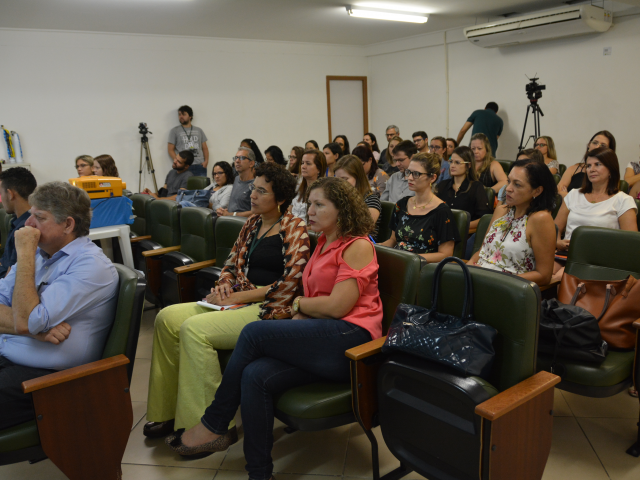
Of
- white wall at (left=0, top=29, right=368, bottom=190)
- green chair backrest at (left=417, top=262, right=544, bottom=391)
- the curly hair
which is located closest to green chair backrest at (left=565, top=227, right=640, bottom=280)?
green chair backrest at (left=417, top=262, right=544, bottom=391)

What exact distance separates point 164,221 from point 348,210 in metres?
2.26

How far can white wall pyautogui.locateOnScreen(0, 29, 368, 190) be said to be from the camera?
6.97 m

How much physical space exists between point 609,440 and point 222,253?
7.18 ft

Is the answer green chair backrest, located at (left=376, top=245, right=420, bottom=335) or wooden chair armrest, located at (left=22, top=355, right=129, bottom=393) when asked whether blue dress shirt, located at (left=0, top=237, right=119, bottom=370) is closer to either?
wooden chair armrest, located at (left=22, top=355, right=129, bottom=393)

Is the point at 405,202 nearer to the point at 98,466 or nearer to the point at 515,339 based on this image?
the point at 515,339

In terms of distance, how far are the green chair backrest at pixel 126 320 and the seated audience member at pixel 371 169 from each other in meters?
3.02

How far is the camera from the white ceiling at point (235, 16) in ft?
19.0

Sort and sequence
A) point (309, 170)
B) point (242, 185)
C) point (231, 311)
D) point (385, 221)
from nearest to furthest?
point (231, 311)
point (385, 221)
point (309, 170)
point (242, 185)

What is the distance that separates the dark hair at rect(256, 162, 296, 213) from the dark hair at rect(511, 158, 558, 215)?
3.64 feet

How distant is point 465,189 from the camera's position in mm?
3807

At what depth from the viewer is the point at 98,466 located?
1.75 m

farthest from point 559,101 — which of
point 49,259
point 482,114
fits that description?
point 49,259

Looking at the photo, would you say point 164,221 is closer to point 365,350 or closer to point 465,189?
point 465,189

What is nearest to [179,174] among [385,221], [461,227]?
[385,221]
